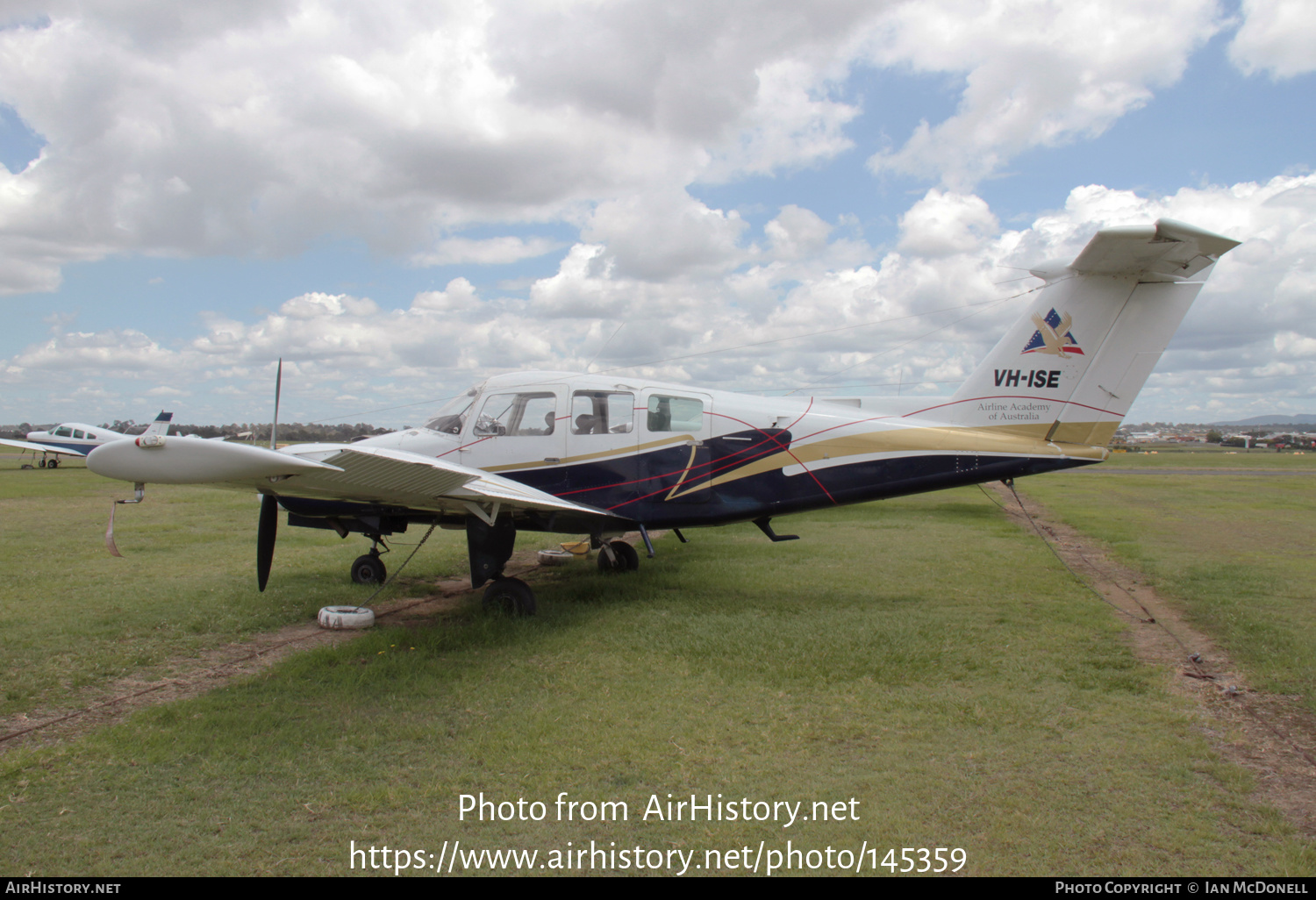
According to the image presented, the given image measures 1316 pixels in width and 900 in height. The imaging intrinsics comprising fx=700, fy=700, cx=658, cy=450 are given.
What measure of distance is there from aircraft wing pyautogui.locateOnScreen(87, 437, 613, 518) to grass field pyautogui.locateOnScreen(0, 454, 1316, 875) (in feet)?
4.45

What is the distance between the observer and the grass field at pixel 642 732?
133 inches

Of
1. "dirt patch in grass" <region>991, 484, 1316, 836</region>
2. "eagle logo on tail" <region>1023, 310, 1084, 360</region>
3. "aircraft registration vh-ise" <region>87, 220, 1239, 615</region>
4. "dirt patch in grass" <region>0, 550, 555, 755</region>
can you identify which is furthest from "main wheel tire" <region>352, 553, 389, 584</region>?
"dirt patch in grass" <region>991, 484, 1316, 836</region>

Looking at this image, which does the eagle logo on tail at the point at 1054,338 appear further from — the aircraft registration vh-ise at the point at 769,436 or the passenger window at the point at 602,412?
the passenger window at the point at 602,412

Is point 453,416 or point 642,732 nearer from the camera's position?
point 642,732

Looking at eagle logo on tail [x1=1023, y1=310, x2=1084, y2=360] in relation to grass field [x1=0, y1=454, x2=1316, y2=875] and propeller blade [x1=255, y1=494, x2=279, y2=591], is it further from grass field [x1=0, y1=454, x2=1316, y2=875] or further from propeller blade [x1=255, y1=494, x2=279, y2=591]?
propeller blade [x1=255, y1=494, x2=279, y2=591]

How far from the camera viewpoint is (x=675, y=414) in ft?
27.2

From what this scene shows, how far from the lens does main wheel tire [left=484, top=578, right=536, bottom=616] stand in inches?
300

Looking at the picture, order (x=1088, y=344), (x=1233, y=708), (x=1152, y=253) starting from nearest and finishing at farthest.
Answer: (x=1233, y=708)
(x=1152, y=253)
(x=1088, y=344)

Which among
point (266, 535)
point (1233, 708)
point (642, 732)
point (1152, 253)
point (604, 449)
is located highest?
point (1152, 253)

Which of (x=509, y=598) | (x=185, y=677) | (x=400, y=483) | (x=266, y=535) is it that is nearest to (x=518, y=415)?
(x=509, y=598)

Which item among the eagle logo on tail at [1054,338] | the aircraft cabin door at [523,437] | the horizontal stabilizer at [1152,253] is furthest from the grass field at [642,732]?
the horizontal stabilizer at [1152,253]

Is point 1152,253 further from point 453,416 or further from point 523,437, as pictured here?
point 453,416

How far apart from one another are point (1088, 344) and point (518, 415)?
21.3ft

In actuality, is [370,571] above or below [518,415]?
below
